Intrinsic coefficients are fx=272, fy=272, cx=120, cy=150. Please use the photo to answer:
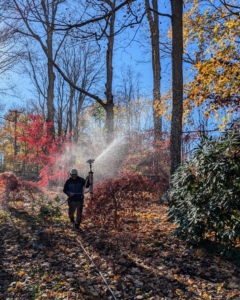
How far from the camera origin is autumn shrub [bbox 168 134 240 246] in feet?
13.3

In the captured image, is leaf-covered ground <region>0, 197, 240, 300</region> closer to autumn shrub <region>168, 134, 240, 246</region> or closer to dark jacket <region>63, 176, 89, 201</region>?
autumn shrub <region>168, 134, 240, 246</region>

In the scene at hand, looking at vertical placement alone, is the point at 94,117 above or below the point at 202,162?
above

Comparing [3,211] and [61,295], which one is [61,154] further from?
[61,295]

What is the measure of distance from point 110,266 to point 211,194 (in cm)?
198

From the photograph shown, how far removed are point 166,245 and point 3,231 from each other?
12.0ft

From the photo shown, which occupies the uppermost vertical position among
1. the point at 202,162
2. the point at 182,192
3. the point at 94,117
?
the point at 94,117

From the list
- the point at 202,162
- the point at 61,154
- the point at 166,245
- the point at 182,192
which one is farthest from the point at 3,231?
the point at 61,154

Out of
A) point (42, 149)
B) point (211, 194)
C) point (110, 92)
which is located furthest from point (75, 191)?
point (42, 149)

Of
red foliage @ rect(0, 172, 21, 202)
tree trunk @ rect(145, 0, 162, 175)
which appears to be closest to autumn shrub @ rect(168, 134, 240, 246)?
red foliage @ rect(0, 172, 21, 202)

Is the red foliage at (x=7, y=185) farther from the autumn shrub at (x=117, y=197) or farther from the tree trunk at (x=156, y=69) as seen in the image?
the tree trunk at (x=156, y=69)

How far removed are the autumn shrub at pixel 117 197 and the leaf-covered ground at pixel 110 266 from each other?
375 mm

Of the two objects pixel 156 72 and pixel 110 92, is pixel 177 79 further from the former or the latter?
pixel 156 72

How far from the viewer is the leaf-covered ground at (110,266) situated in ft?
12.0

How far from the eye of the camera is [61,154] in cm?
1308
